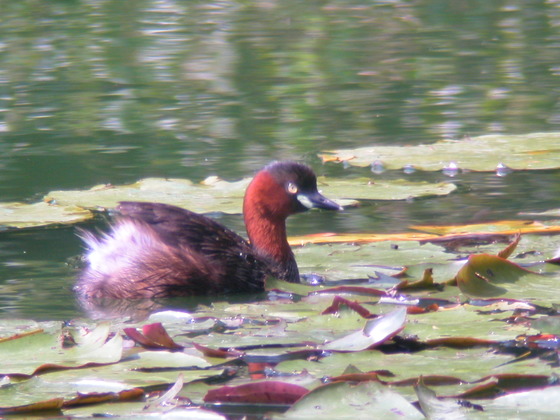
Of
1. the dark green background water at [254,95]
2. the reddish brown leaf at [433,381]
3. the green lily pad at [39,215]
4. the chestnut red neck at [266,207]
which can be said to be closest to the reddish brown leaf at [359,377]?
the reddish brown leaf at [433,381]

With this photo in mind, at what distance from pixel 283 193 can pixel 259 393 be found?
236 cm

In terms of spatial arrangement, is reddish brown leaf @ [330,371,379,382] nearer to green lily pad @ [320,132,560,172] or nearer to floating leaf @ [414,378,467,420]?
floating leaf @ [414,378,467,420]

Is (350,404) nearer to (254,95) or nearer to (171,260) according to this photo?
(171,260)

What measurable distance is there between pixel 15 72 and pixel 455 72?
16.6 feet

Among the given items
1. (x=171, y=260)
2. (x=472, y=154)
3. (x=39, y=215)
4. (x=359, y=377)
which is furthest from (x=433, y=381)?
(x=472, y=154)

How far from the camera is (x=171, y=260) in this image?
15.9 feet

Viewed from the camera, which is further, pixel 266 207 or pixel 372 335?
pixel 266 207

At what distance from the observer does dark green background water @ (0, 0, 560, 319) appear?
612 centimetres

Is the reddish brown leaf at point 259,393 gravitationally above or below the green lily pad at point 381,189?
above

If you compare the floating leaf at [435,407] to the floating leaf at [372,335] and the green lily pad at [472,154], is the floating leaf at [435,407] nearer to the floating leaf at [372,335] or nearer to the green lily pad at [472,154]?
the floating leaf at [372,335]

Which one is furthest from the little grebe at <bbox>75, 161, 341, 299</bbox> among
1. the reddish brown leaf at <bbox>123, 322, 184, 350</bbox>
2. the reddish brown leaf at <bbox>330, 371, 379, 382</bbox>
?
the reddish brown leaf at <bbox>330, 371, 379, 382</bbox>

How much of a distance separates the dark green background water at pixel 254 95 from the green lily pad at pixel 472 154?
10 cm

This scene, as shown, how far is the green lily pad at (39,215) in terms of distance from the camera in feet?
A: 18.4

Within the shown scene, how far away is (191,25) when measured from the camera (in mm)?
16719
